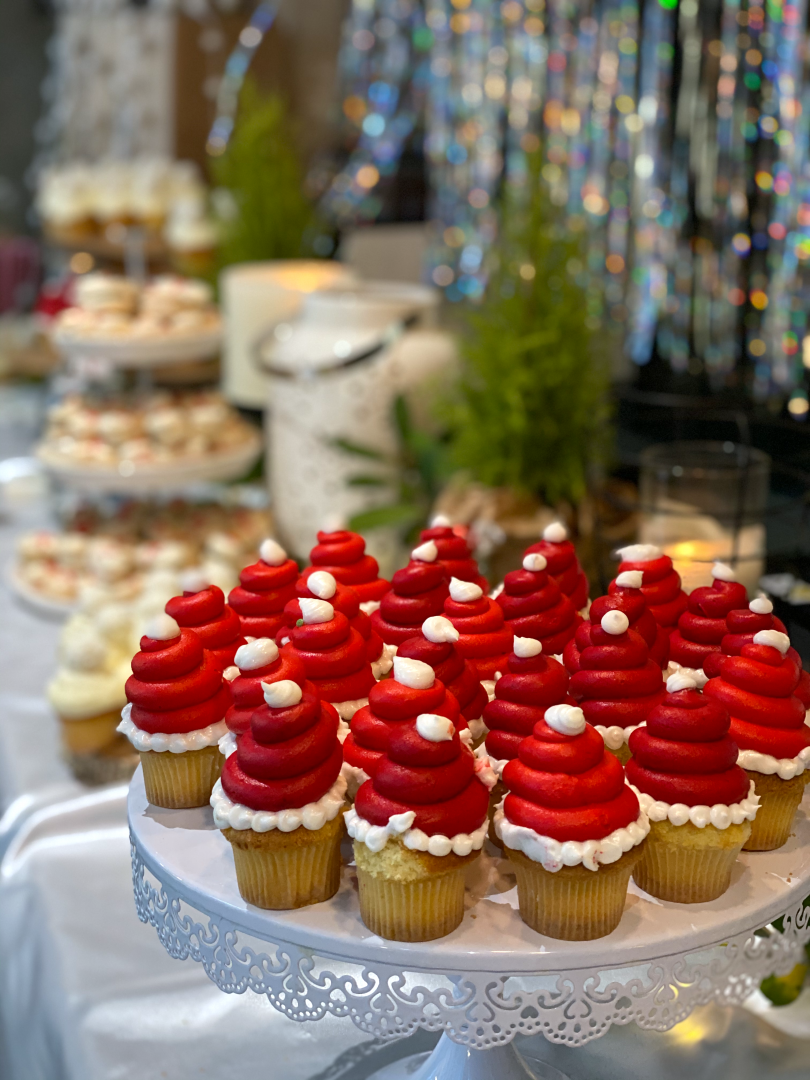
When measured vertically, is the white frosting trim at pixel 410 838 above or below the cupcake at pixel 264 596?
below

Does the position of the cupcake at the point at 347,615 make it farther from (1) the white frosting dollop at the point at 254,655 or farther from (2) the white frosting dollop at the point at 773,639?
(2) the white frosting dollop at the point at 773,639

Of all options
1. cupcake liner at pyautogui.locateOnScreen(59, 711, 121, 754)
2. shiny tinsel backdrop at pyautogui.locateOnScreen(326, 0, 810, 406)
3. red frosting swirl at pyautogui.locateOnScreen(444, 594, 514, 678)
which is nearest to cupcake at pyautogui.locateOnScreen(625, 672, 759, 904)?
red frosting swirl at pyautogui.locateOnScreen(444, 594, 514, 678)

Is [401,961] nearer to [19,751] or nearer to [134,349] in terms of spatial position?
[19,751]

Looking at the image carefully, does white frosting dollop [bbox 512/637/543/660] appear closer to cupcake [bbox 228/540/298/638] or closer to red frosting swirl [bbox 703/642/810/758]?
red frosting swirl [bbox 703/642/810/758]

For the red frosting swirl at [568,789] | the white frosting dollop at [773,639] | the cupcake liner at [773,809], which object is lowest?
the cupcake liner at [773,809]

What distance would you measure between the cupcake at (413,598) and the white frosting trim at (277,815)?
0.25m

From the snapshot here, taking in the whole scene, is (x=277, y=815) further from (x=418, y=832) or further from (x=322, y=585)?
(x=322, y=585)

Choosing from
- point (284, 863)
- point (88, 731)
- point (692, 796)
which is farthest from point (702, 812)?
point (88, 731)

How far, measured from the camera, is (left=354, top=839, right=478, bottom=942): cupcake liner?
852mm

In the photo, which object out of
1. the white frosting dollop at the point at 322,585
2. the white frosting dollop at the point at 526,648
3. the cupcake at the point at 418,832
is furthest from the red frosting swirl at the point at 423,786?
the white frosting dollop at the point at 322,585

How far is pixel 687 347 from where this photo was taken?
1922mm

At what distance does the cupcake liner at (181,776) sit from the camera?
1.04 meters

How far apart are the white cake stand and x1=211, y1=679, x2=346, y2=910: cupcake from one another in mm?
30

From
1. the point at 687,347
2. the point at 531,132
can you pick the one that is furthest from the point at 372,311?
the point at 687,347
